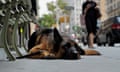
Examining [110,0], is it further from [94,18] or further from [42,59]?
[42,59]

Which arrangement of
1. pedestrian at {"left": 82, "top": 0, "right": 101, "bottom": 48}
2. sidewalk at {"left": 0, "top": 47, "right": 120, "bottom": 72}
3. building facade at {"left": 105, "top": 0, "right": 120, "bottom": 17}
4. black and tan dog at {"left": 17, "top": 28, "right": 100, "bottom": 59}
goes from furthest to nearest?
building facade at {"left": 105, "top": 0, "right": 120, "bottom": 17}, pedestrian at {"left": 82, "top": 0, "right": 101, "bottom": 48}, black and tan dog at {"left": 17, "top": 28, "right": 100, "bottom": 59}, sidewalk at {"left": 0, "top": 47, "right": 120, "bottom": 72}

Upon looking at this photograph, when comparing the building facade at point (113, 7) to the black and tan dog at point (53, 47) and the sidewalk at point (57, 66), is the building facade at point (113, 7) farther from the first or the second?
the sidewalk at point (57, 66)

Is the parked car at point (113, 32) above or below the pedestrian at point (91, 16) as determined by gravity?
below

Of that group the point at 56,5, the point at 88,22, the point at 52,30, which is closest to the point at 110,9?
the point at 56,5

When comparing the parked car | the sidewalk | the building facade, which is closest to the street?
the sidewalk

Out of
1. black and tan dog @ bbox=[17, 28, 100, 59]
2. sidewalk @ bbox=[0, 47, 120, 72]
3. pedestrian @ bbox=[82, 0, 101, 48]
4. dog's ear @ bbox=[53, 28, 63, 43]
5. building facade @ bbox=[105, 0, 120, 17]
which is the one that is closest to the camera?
sidewalk @ bbox=[0, 47, 120, 72]

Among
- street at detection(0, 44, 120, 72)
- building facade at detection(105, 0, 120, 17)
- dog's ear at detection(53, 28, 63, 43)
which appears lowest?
building facade at detection(105, 0, 120, 17)

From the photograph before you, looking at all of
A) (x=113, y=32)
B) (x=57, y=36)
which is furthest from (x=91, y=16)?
(x=57, y=36)

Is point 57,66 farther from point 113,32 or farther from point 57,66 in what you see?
point 113,32

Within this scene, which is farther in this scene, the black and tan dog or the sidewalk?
the black and tan dog

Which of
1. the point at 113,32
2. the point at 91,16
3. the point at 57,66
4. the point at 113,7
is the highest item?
the point at 91,16

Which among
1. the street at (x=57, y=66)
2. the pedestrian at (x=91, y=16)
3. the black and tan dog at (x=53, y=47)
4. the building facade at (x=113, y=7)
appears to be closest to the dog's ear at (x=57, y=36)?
the black and tan dog at (x=53, y=47)

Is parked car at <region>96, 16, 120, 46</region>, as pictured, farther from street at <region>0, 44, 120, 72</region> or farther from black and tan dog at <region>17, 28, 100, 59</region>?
street at <region>0, 44, 120, 72</region>

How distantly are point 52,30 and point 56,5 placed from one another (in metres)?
74.6
